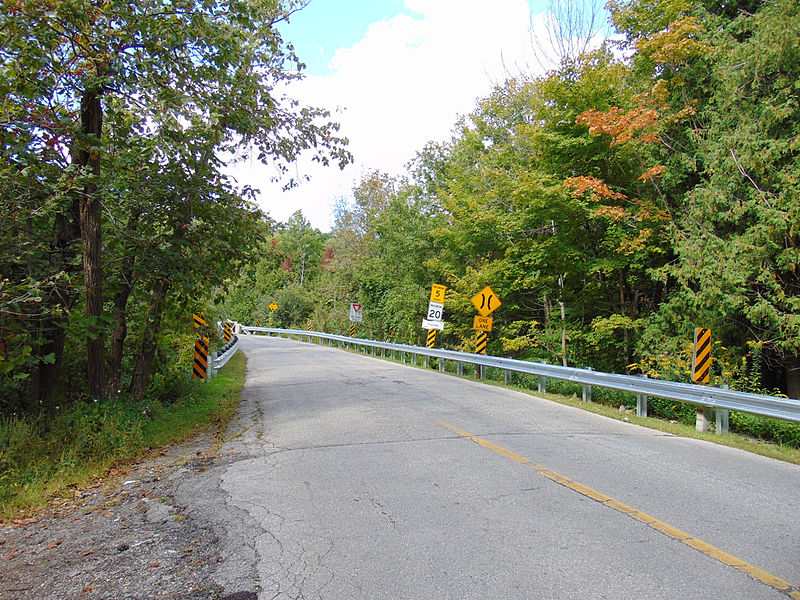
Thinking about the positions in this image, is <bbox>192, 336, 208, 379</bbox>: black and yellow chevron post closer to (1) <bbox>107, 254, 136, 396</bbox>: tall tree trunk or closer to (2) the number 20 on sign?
(1) <bbox>107, 254, 136, 396</bbox>: tall tree trunk

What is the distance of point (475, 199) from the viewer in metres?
22.1

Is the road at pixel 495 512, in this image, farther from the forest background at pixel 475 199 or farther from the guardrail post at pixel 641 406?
the forest background at pixel 475 199

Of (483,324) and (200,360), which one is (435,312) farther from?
(200,360)

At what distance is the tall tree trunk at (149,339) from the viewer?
344 inches

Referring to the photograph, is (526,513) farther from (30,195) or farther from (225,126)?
(225,126)

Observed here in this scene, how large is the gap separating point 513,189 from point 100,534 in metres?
16.8

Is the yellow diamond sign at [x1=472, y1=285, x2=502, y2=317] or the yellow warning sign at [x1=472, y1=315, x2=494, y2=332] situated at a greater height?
the yellow diamond sign at [x1=472, y1=285, x2=502, y2=317]

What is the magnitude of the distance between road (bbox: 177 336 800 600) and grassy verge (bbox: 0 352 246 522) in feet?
4.40

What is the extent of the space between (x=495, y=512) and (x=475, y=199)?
62.2 feet

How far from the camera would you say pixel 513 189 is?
18578 mm

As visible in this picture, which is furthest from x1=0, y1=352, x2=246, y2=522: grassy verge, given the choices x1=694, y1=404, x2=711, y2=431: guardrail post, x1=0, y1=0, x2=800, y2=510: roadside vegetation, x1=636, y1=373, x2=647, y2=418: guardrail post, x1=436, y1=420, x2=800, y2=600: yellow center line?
x1=694, y1=404, x2=711, y2=431: guardrail post

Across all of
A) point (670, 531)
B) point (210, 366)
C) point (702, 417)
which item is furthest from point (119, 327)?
point (702, 417)

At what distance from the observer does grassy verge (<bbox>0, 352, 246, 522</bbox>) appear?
5.45 metres

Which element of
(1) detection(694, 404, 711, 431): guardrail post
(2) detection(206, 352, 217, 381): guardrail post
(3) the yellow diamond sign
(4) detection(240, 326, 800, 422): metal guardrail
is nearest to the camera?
(4) detection(240, 326, 800, 422): metal guardrail
